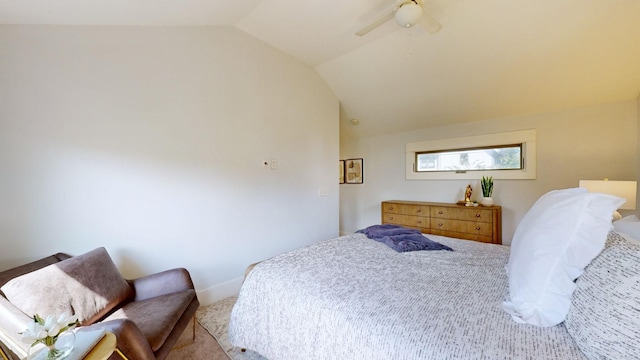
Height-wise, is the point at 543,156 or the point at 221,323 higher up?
the point at 543,156

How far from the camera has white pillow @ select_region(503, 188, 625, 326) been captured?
3.03 feet

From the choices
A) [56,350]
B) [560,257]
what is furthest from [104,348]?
[560,257]

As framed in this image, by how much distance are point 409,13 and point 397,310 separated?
6.11 ft

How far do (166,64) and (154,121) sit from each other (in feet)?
1.68

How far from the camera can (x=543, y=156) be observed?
120 inches

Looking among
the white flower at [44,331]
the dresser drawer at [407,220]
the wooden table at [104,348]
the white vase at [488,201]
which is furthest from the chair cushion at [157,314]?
the white vase at [488,201]

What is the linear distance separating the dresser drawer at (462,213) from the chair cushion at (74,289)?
11.0ft

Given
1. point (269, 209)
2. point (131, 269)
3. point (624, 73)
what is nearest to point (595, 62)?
point (624, 73)

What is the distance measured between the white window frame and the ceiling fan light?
230cm

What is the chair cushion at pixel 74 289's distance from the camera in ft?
4.04

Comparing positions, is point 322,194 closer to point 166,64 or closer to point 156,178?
point 156,178

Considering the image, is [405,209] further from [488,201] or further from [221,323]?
[221,323]

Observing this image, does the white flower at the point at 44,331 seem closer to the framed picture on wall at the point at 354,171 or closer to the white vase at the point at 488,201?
the white vase at the point at 488,201

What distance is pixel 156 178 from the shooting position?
2.16 m
